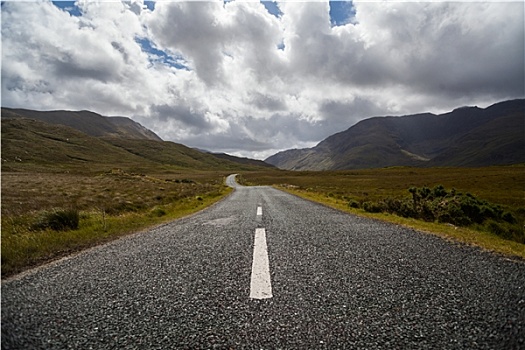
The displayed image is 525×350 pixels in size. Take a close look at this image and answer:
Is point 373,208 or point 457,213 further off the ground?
point 373,208

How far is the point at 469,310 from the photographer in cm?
327

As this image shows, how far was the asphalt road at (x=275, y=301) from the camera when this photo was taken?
2783mm

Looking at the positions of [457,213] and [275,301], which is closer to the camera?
[275,301]

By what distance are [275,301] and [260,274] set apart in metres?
1.03

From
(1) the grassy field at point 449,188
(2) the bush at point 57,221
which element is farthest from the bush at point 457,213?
(2) the bush at point 57,221

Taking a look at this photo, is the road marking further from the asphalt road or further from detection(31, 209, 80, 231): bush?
detection(31, 209, 80, 231): bush

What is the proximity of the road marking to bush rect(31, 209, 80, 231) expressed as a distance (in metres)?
7.71

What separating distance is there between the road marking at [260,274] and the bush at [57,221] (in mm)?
7712

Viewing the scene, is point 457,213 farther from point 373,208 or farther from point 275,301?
point 275,301

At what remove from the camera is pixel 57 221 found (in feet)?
32.2

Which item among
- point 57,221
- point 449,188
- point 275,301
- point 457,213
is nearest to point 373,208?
point 457,213

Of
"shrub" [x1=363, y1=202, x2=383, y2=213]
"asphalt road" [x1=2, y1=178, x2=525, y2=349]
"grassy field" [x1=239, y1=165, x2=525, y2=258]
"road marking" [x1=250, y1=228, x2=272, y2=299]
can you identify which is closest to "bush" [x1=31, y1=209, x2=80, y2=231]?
"asphalt road" [x1=2, y1=178, x2=525, y2=349]

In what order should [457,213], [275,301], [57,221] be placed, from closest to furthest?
1. [275,301]
2. [57,221]
3. [457,213]

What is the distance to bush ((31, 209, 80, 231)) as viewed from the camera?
951cm
